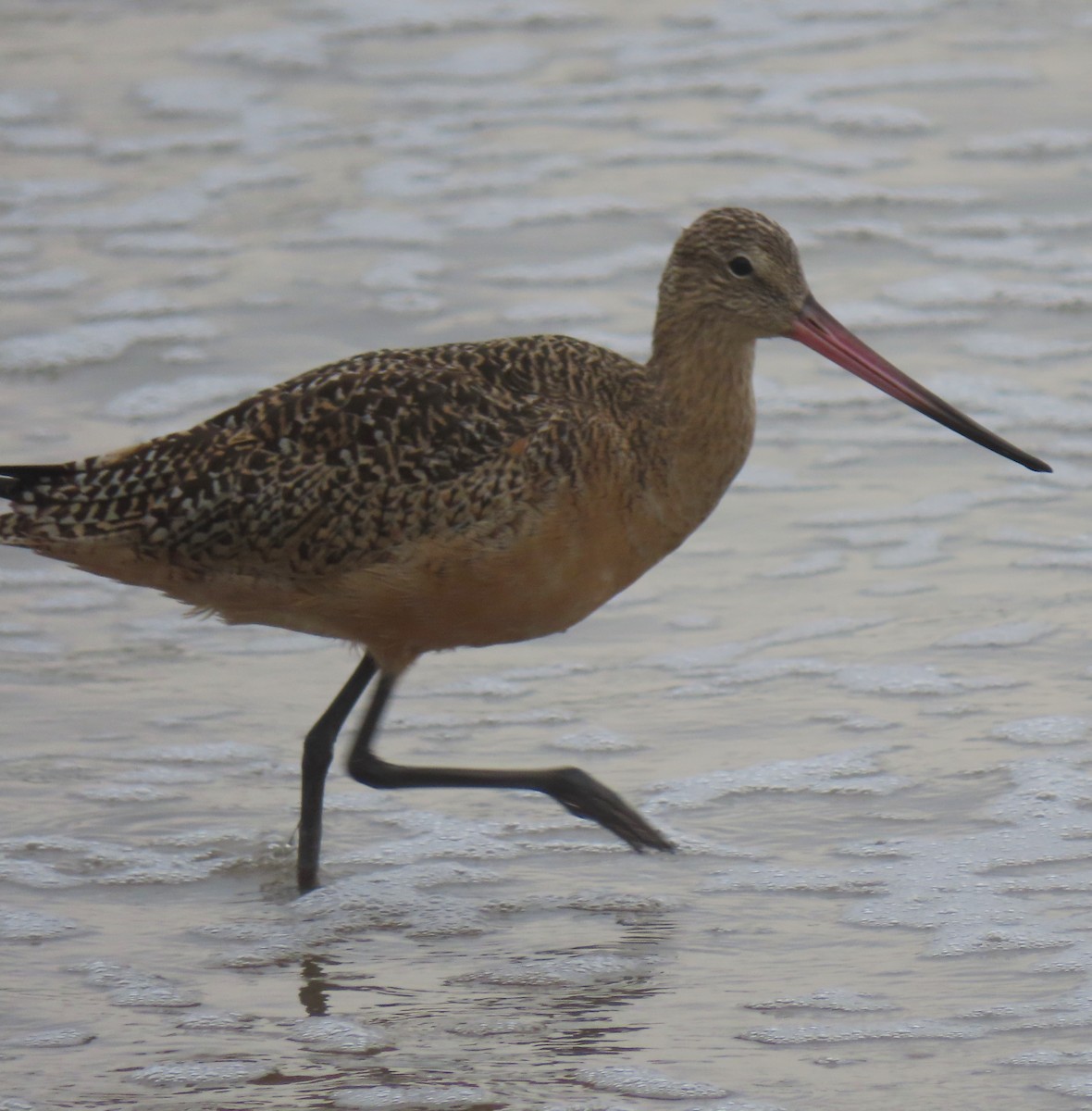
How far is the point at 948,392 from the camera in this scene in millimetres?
7848

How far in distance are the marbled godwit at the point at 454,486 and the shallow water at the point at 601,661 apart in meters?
0.37

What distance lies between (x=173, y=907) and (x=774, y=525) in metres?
2.63

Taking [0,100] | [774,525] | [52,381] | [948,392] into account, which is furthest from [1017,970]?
[0,100]

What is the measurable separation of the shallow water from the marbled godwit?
37 centimetres

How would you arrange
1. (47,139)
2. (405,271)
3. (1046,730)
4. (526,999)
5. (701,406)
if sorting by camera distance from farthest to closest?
(47,139) < (405,271) < (1046,730) < (701,406) < (526,999)

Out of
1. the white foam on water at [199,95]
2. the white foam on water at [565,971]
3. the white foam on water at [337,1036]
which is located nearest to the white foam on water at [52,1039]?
the white foam on water at [337,1036]

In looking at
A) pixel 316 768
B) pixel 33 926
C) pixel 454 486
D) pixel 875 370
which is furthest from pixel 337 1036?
pixel 875 370

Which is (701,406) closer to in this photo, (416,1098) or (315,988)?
(315,988)

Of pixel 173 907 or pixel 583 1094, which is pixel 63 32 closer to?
pixel 173 907

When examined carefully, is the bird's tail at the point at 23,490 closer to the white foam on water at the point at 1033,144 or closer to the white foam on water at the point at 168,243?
the white foam on water at the point at 168,243

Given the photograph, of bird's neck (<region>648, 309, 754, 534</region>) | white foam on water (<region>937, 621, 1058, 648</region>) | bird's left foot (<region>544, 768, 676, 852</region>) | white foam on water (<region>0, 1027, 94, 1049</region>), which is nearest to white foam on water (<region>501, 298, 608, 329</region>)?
white foam on water (<region>937, 621, 1058, 648</region>)

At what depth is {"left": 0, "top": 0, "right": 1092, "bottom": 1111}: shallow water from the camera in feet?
14.4

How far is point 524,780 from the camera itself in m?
5.21

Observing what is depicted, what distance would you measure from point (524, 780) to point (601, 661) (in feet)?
3.60
